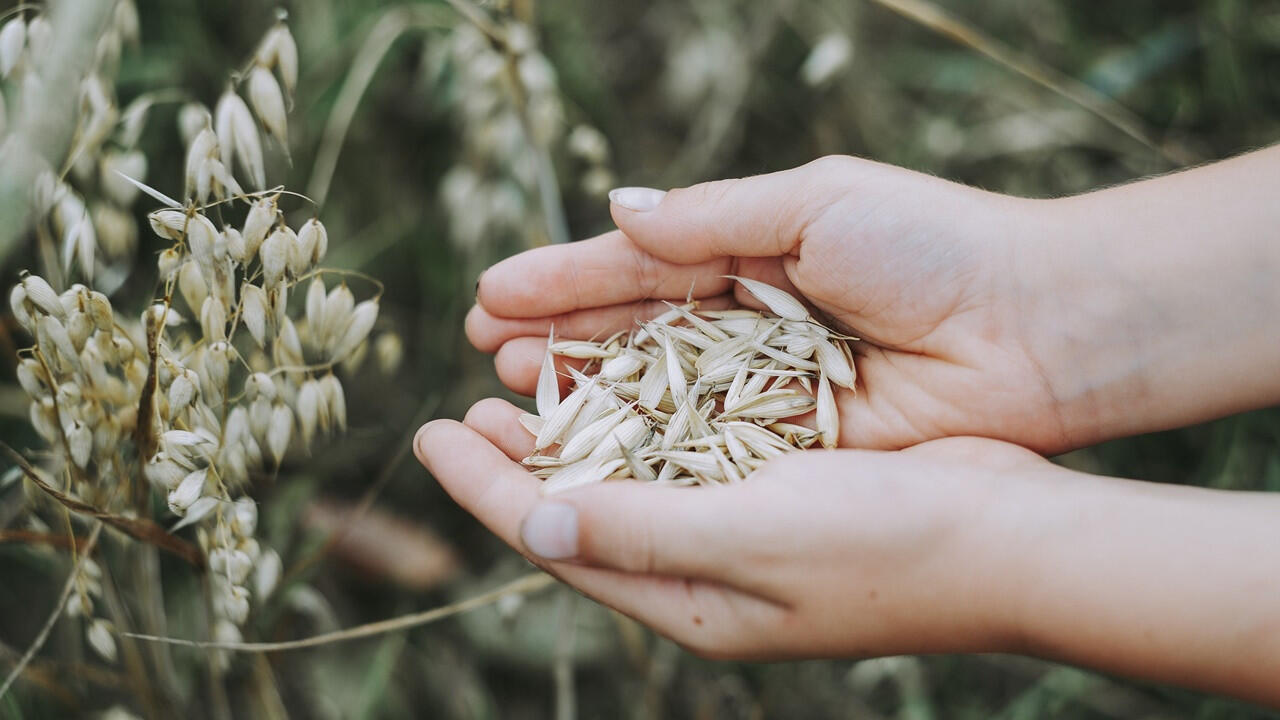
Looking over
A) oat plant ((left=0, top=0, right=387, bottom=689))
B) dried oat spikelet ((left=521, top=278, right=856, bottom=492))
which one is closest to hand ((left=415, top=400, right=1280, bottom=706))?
dried oat spikelet ((left=521, top=278, right=856, bottom=492))

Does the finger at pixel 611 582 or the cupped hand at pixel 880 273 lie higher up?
the cupped hand at pixel 880 273

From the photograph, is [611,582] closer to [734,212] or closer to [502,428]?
[502,428]

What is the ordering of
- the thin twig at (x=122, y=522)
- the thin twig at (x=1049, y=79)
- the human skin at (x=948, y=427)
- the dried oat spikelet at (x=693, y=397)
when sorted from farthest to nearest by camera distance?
the thin twig at (x=1049, y=79) < the dried oat spikelet at (x=693, y=397) < the human skin at (x=948, y=427) < the thin twig at (x=122, y=522)

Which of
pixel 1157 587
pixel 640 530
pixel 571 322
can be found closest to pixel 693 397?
pixel 571 322

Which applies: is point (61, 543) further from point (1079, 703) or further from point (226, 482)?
point (1079, 703)

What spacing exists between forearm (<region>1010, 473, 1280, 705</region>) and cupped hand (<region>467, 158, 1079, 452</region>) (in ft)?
0.90

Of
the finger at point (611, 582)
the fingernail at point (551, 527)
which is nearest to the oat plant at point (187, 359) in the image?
the finger at point (611, 582)

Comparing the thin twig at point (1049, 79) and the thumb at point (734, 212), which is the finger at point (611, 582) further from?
the thin twig at point (1049, 79)

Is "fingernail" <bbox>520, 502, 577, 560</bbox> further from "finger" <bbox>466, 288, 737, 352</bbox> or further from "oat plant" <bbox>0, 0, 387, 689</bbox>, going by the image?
"finger" <bbox>466, 288, 737, 352</bbox>

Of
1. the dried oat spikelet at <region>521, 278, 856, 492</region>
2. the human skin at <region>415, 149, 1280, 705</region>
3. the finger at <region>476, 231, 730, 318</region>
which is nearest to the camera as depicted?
the human skin at <region>415, 149, 1280, 705</region>

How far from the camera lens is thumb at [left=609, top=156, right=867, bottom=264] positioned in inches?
A: 45.1

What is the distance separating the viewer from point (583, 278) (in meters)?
1.25

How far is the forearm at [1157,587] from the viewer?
0.85 m

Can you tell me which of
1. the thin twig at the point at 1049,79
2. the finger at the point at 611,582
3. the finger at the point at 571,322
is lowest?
the finger at the point at 611,582
